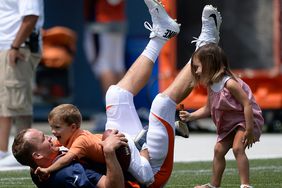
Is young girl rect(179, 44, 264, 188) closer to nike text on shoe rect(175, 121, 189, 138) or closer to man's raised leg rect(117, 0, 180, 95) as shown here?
nike text on shoe rect(175, 121, 189, 138)

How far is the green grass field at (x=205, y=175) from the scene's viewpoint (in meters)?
7.71

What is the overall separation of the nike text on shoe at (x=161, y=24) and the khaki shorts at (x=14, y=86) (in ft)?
7.14

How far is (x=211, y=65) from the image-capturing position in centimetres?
689

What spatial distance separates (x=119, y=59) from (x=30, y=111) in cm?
534

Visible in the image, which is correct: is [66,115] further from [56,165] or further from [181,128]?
[181,128]

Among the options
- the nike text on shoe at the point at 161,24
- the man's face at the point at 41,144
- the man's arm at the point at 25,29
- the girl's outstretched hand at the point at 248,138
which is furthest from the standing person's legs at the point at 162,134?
the man's arm at the point at 25,29

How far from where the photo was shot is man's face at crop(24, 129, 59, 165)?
20.3 feet

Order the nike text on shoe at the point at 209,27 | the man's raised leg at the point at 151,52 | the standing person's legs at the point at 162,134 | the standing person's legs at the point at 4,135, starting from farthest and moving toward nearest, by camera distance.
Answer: the standing person's legs at the point at 4,135 < the nike text on shoe at the point at 209,27 < the man's raised leg at the point at 151,52 < the standing person's legs at the point at 162,134

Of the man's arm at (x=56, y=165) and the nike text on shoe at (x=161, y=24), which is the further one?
the nike text on shoe at (x=161, y=24)

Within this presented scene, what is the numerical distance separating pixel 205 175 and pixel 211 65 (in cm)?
164

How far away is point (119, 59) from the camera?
14852mm

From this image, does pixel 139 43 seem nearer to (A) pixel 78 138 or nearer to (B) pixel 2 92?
(B) pixel 2 92

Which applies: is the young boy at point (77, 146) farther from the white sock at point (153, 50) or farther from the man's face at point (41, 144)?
the white sock at point (153, 50)

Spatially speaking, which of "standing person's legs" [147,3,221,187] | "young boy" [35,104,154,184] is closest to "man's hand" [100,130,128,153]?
"young boy" [35,104,154,184]
